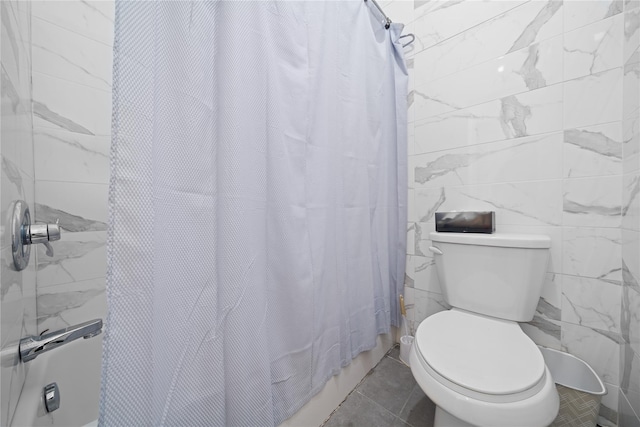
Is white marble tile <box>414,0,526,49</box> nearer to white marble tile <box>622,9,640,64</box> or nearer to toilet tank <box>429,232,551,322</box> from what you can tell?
white marble tile <box>622,9,640,64</box>

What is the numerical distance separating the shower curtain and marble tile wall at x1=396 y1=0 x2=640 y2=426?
0.51 metres

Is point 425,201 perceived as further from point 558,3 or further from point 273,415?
point 273,415

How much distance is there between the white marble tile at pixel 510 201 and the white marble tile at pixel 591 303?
0.25 meters

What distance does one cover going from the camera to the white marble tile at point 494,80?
970 millimetres

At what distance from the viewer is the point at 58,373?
0.77 m

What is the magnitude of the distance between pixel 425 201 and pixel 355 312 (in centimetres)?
71

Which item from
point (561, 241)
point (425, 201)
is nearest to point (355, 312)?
point (425, 201)

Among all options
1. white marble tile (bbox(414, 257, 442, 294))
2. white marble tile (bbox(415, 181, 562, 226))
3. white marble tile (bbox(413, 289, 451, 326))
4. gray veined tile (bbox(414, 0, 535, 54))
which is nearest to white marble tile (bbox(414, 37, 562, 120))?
gray veined tile (bbox(414, 0, 535, 54))

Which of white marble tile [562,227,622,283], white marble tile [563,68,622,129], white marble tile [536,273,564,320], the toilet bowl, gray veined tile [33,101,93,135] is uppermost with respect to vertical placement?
white marble tile [563,68,622,129]

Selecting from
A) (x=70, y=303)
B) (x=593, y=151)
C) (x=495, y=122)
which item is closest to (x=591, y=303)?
(x=593, y=151)

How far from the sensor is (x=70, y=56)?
83 cm

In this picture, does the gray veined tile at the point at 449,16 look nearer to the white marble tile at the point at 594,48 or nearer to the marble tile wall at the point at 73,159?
the white marble tile at the point at 594,48

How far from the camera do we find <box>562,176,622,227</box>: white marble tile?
854mm

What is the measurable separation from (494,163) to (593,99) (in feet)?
1.18
